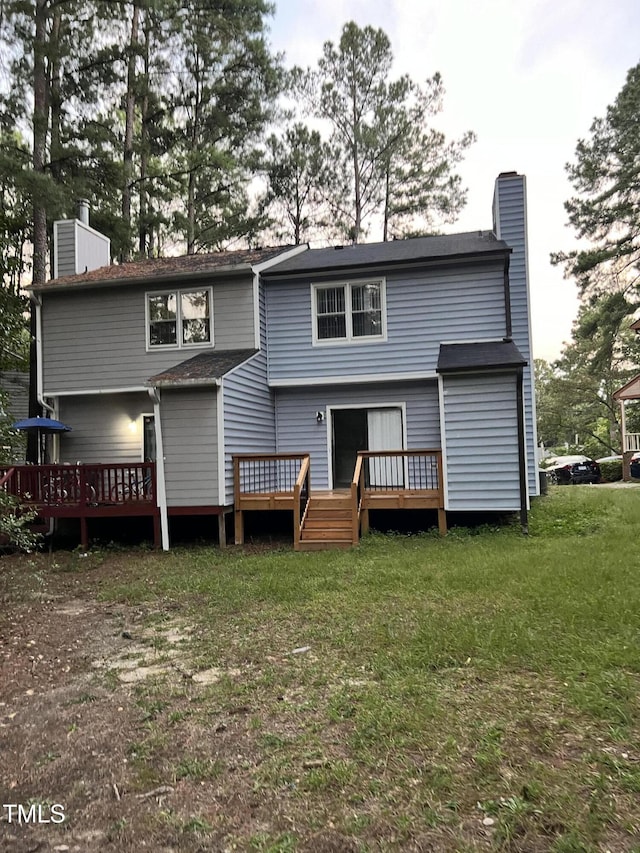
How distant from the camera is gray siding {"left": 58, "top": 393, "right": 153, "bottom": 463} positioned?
11.7 metres

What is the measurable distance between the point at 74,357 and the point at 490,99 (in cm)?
1281

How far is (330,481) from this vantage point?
11.5m

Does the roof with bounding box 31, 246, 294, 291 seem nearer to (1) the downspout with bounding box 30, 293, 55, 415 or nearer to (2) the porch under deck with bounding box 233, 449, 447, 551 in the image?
(1) the downspout with bounding box 30, 293, 55, 415

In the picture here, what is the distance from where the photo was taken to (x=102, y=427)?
11820 millimetres

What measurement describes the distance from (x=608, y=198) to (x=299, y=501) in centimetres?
2173

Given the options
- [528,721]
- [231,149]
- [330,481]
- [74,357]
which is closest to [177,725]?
[528,721]

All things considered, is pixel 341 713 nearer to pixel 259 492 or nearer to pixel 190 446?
pixel 190 446

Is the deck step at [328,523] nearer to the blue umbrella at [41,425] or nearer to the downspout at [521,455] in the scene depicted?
the downspout at [521,455]

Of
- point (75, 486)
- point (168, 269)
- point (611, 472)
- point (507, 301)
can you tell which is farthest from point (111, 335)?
point (611, 472)

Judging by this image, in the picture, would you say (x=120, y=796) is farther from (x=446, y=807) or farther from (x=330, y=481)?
(x=330, y=481)

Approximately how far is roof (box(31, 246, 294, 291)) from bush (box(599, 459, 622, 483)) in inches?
641

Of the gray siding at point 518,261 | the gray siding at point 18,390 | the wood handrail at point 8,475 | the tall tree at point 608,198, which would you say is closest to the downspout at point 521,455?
the gray siding at point 518,261

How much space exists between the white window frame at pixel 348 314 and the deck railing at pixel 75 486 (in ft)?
14.9

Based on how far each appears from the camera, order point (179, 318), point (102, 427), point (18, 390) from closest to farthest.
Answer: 1. point (179, 318)
2. point (102, 427)
3. point (18, 390)
